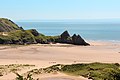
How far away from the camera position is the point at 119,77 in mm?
24828

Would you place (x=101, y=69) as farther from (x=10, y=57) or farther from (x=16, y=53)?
(x=16, y=53)

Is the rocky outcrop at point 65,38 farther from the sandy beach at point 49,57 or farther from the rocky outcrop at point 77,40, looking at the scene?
the sandy beach at point 49,57

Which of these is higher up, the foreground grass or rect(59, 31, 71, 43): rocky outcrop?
rect(59, 31, 71, 43): rocky outcrop

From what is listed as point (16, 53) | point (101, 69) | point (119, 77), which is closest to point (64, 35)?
point (16, 53)

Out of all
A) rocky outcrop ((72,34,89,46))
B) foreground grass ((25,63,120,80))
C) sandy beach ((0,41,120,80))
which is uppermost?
rocky outcrop ((72,34,89,46))

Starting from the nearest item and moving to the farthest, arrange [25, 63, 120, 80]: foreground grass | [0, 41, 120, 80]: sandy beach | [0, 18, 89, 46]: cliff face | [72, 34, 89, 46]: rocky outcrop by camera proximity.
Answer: [25, 63, 120, 80]: foreground grass, [0, 41, 120, 80]: sandy beach, [0, 18, 89, 46]: cliff face, [72, 34, 89, 46]: rocky outcrop

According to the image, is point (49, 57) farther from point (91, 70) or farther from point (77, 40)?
point (77, 40)

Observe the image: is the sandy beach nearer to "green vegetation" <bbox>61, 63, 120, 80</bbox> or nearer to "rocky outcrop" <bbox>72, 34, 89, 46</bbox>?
"green vegetation" <bbox>61, 63, 120, 80</bbox>

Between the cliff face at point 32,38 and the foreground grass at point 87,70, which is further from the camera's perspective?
the cliff face at point 32,38

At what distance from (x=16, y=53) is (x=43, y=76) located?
28.7 m

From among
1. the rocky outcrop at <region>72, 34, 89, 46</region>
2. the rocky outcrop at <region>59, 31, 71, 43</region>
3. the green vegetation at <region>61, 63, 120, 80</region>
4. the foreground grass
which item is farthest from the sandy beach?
the rocky outcrop at <region>59, 31, 71, 43</region>

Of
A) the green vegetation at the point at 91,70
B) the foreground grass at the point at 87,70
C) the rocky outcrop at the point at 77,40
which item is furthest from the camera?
the rocky outcrop at the point at 77,40

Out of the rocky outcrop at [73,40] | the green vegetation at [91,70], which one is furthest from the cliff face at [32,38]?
the green vegetation at [91,70]

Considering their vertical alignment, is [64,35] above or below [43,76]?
above
